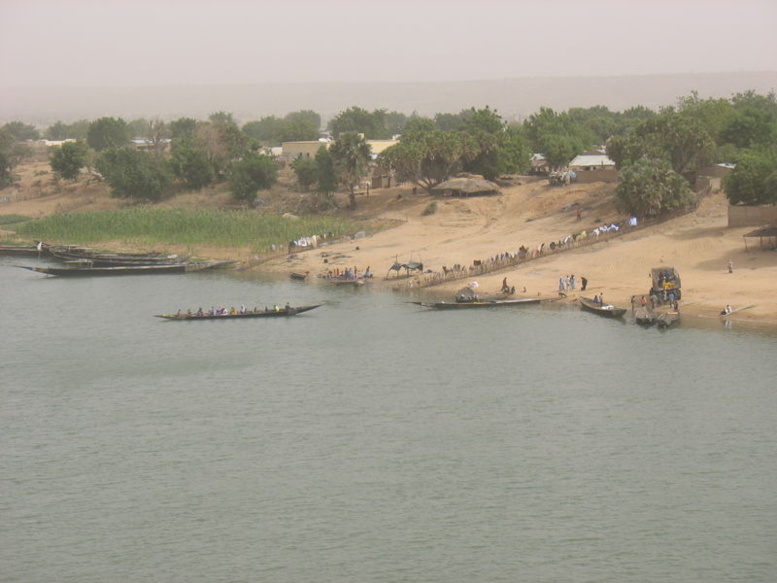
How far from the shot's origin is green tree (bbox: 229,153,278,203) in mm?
114562

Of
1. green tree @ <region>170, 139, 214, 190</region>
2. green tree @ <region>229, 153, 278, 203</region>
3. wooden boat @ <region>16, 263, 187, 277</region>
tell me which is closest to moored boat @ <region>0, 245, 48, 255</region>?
wooden boat @ <region>16, 263, 187, 277</region>

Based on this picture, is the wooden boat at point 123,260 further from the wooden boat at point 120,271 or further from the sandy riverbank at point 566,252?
the sandy riverbank at point 566,252

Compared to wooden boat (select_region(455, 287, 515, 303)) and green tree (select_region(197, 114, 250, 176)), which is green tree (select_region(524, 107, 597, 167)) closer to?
green tree (select_region(197, 114, 250, 176))

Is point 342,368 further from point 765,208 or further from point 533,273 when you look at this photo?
point 765,208

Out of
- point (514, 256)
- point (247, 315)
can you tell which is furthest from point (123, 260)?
point (514, 256)

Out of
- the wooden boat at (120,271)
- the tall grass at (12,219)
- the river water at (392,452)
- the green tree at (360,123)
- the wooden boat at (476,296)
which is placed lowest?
the river water at (392,452)

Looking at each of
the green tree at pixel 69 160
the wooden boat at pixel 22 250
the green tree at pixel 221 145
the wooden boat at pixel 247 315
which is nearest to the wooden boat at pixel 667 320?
the wooden boat at pixel 247 315

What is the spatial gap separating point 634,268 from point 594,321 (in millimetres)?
10986

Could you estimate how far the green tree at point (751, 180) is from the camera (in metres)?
77.1

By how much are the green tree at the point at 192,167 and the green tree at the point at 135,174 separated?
134 cm

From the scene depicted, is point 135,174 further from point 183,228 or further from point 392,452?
point 392,452

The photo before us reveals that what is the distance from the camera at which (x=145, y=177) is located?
393 feet

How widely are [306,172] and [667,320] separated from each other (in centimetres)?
5808

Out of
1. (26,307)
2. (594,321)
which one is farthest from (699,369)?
(26,307)
